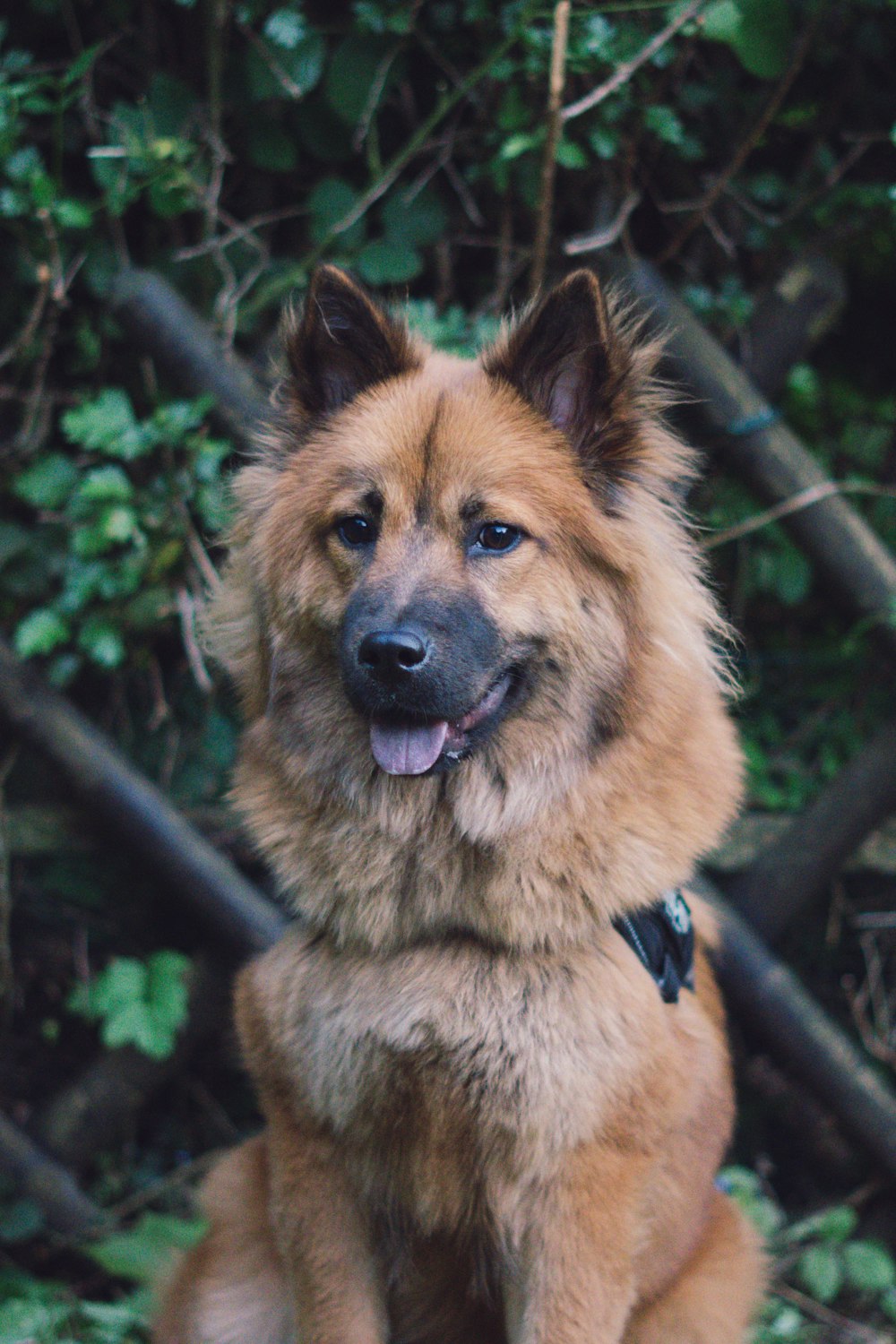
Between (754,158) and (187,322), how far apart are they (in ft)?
5.48

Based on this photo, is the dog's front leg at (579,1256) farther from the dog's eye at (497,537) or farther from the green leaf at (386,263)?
the green leaf at (386,263)

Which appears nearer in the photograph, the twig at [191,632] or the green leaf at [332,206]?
the twig at [191,632]

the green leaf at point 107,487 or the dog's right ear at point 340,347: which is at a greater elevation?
the dog's right ear at point 340,347

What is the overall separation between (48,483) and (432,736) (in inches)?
64.3

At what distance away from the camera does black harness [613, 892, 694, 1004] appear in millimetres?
1884

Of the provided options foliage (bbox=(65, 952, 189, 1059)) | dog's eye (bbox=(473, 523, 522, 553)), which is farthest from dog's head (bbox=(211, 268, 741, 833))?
foliage (bbox=(65, 952, 189, 1059))

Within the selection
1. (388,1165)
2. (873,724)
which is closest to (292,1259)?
(388,1165)

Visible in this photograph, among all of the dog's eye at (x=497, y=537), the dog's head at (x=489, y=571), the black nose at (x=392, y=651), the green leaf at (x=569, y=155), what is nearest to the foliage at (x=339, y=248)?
the green leaf at (x=569, y=155)

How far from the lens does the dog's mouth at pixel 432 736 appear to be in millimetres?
1812

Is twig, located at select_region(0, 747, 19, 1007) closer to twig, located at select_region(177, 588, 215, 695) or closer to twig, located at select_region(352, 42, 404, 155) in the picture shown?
twig, located at select_region(177, 588, 215, 695)

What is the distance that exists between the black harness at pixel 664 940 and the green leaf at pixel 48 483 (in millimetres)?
1927

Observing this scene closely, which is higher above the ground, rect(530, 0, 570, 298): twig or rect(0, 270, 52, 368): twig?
rect(530, 0, 570, 298): twig

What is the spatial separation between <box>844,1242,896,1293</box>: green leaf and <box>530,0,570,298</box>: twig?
2570 mm

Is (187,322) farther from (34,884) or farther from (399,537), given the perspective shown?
(34,884)
